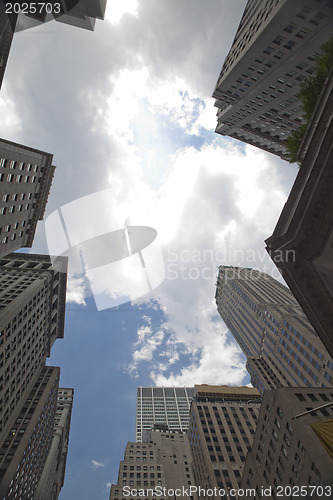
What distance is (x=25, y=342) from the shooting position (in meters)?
65.6

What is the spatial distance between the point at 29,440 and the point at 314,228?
8535 cm

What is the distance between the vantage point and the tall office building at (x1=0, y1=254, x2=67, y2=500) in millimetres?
57531

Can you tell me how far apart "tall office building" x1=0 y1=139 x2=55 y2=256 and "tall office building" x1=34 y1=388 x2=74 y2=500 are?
8025cm

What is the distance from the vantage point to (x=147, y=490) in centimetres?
8069

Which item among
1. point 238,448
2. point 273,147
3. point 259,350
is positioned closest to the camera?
point 273,147

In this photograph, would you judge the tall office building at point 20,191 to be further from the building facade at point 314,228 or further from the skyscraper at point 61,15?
the building facade at point 314,228

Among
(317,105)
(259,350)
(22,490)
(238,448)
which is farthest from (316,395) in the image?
(22,490)

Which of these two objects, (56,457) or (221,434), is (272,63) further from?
(56,457)

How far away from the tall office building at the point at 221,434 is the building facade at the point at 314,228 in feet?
240

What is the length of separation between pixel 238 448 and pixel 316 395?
3931 centimetres

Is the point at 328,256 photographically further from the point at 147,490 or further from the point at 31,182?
the point at 147,490

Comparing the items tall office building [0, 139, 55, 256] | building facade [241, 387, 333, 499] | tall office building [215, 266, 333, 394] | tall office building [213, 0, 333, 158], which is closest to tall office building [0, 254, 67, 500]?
tall office building [0, 139, 55, 256]

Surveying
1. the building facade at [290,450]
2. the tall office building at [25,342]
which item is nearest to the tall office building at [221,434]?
the building facade at [290,450]

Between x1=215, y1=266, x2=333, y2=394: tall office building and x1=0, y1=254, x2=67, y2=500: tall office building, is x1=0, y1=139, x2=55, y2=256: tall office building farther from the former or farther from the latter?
x1=215, y1=266, x2=333, y2=394: tall office building
